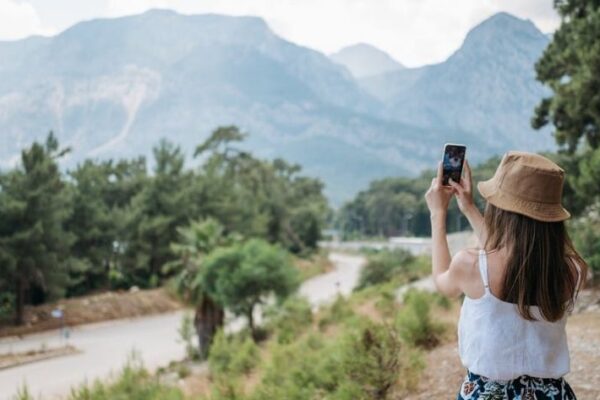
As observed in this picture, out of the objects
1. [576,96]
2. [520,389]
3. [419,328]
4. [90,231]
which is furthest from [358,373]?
[90,231]

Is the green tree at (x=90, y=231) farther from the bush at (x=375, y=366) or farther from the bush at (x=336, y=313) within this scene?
the bush at (x=375, y=366)

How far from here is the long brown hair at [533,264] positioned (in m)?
1.69

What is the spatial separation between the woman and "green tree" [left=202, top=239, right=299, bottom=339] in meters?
14.2

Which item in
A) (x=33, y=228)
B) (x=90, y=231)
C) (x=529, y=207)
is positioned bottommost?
(x=90, y=231)

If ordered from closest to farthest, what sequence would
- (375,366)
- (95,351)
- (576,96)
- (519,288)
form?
(519,288), (375,366), (576,96), (95,351)

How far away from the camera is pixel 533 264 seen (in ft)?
5.55

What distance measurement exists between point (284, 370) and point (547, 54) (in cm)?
920

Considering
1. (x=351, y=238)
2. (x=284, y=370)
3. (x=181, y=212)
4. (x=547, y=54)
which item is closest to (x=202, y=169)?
(x=181, y=212)

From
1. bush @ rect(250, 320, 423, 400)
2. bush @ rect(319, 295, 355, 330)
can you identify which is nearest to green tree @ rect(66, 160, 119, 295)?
bush @ rect(319, 295, 355, 330)

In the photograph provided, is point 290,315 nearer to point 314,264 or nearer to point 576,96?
point 576,96

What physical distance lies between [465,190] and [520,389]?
0.62 metres

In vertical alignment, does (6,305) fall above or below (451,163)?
below

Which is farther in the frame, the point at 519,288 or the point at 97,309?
the point at 97,309

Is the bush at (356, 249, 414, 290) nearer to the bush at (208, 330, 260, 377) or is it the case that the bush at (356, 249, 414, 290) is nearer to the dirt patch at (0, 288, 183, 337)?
the dirt patch at (0, 288, 183, 337)
